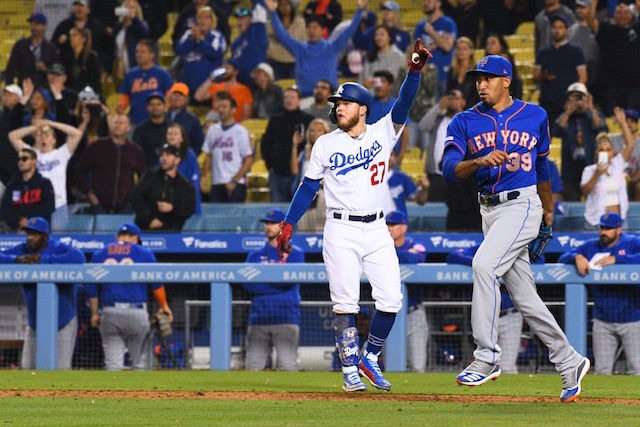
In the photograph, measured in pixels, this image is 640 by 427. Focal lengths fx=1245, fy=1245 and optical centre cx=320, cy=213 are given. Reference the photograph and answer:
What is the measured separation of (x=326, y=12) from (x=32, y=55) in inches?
152

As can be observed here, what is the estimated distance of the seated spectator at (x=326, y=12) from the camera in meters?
15.7

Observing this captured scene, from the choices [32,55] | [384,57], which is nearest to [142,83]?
[32,55]

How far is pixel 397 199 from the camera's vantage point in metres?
12.9

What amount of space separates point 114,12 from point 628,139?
7.36m

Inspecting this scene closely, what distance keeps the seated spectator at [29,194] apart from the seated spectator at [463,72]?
4576 mm

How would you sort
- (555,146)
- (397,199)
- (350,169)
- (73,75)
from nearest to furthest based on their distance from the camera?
(350,169) → (397,199) → (555,146) → (73,75)

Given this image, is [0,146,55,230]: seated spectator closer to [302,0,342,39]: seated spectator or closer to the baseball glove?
[302,0,342,39]: seated spectator

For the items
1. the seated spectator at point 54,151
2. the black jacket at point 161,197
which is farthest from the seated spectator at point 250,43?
the black jacket at point 161,197

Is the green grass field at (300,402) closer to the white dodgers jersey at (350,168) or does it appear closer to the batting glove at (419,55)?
the white dodgers jersey at (350,168)

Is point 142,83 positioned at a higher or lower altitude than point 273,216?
higher

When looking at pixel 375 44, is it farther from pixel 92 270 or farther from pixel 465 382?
pixel 465 382

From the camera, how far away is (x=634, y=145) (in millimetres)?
13195

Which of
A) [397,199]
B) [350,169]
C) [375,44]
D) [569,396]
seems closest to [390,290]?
[350,169]

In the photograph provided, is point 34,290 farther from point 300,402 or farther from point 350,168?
point 300,402
